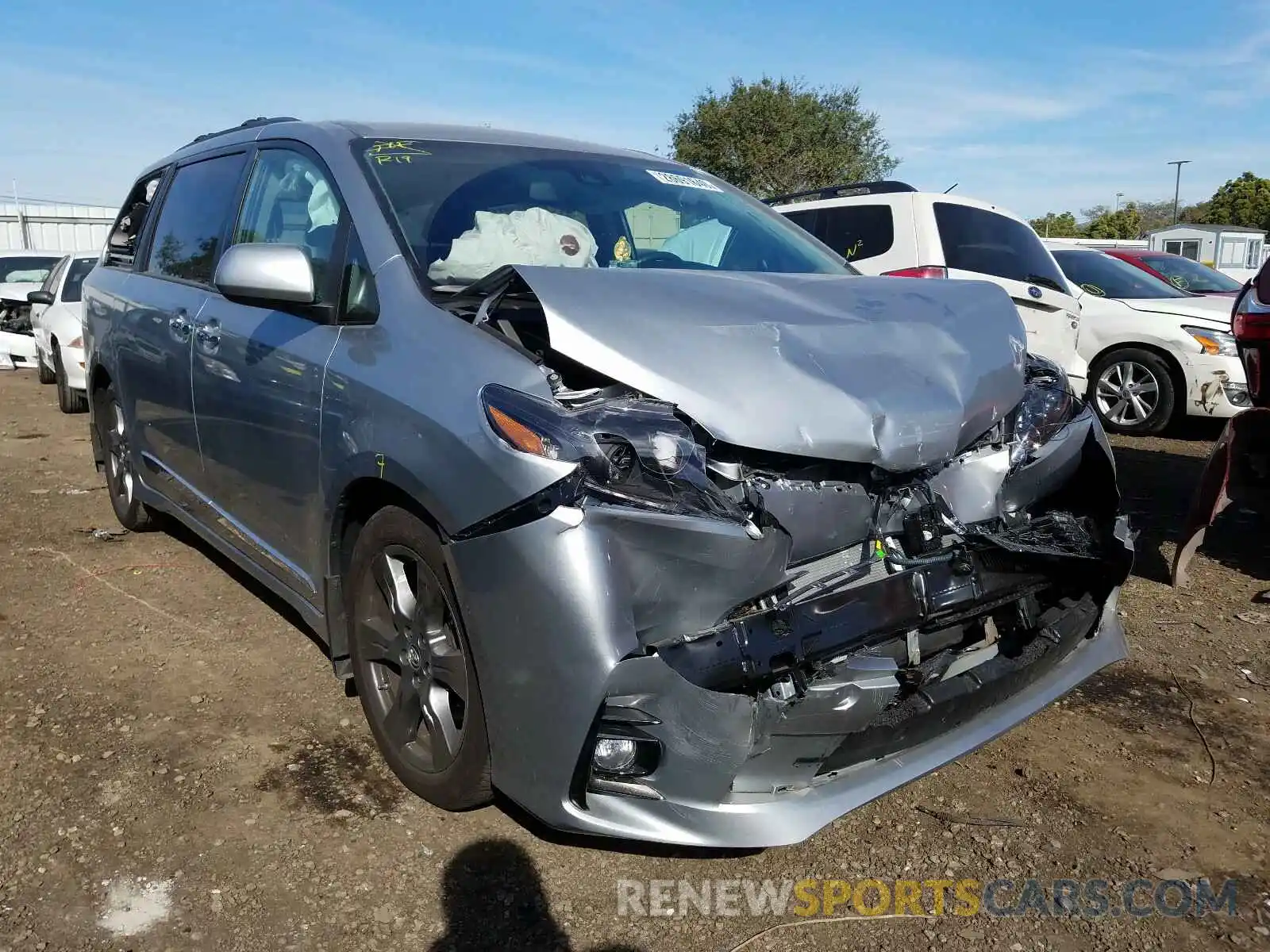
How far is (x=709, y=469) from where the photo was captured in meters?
2.34

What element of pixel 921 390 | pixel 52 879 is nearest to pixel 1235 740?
pixel 921 390

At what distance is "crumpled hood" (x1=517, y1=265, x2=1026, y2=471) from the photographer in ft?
7.74

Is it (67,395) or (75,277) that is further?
(75,277)

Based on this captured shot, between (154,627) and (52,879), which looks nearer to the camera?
(52,879)

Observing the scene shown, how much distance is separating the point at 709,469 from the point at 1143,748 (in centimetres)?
178

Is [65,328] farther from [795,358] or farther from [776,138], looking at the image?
[776,138]

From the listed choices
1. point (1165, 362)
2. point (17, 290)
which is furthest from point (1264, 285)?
point (17, 290)

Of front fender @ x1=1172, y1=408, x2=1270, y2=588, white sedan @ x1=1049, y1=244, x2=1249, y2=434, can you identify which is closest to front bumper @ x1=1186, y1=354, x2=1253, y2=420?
white sedan @ x1=1049, y1=244, x2=1249, y2=434

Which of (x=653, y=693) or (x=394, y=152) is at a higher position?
(x=394, y=152)

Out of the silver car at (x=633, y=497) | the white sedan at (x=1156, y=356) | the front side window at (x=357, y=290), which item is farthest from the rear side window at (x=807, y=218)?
the front side window at (x=357, y=290)

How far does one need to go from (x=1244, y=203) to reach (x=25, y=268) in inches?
2216

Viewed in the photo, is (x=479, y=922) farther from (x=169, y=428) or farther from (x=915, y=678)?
(x=169, y=428)

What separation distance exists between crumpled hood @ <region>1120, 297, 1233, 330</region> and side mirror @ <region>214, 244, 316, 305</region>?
25.5 ft

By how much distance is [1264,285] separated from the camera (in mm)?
4555
